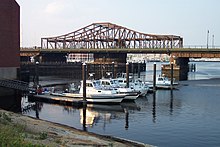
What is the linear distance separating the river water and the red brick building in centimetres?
1037

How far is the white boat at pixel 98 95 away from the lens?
1672 inches

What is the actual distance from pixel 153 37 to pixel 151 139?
128 metres

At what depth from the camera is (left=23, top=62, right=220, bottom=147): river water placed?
26.5 m

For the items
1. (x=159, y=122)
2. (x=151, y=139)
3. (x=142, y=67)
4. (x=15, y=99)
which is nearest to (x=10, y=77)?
(x=15, y=99)

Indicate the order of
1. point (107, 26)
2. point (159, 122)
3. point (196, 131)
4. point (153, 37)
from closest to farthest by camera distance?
point (196, 131) < point (159, 122) < point (153, 37) < point (107, 26)

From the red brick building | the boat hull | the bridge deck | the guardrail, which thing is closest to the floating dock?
the boat hull

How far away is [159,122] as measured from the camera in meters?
32.6

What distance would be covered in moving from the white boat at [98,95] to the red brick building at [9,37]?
11.3 meters

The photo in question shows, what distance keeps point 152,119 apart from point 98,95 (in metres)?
10.5

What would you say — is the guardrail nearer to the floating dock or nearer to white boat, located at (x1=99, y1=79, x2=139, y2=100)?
the floating dock

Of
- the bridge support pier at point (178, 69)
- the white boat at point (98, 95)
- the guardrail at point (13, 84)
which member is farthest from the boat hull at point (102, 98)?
the bridge support pier at point (178, 69)

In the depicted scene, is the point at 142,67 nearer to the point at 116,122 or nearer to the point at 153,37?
the point at 153,37

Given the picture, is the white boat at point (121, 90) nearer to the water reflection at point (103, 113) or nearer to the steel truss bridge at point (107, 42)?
the water reflection at point (103, 113)

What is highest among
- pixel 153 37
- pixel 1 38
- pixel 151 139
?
pixel 153 37
